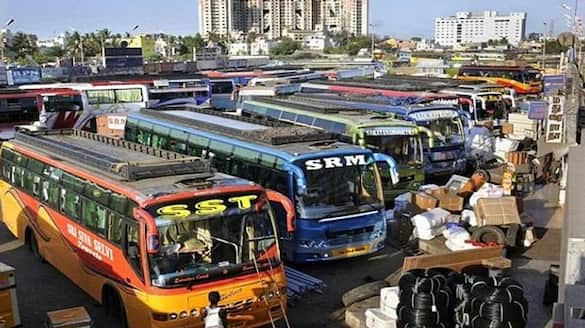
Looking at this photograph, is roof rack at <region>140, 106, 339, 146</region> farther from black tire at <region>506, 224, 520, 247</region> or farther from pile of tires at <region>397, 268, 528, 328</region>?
pile of tires at <region>397, 268, 528, 328</region>

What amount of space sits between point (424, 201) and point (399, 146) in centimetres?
255

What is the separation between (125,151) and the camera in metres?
11.2

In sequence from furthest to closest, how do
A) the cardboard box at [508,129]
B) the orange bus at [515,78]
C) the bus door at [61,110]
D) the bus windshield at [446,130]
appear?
the orange bus at [515,78], the bus door at [61,110], the cardboard box at [508,129], the bus windshield at [446,130]

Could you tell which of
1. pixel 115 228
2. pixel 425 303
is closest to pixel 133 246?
pixel 115 228

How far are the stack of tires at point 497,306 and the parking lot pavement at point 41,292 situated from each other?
15.7ft

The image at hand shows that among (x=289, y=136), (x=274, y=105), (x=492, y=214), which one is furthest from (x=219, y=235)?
(x=274, y=105)

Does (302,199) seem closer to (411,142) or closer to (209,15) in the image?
(411,142)

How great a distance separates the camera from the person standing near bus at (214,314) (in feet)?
24.3

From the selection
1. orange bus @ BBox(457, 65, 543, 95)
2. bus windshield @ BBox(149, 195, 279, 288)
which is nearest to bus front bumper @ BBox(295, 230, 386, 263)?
bus windshield @ BBox(149, 195, 279, 288)

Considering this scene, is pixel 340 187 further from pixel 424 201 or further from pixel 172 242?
pixel 172 242

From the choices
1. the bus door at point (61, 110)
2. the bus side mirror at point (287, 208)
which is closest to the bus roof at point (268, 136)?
the bus side mirror at point (287, 208)

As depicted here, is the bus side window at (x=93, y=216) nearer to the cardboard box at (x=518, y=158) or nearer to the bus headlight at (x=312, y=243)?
the bus headlight at (x=312, y=243)

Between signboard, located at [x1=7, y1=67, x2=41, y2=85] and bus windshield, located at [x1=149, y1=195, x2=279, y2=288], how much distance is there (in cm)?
3694

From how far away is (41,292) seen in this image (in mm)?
10688
